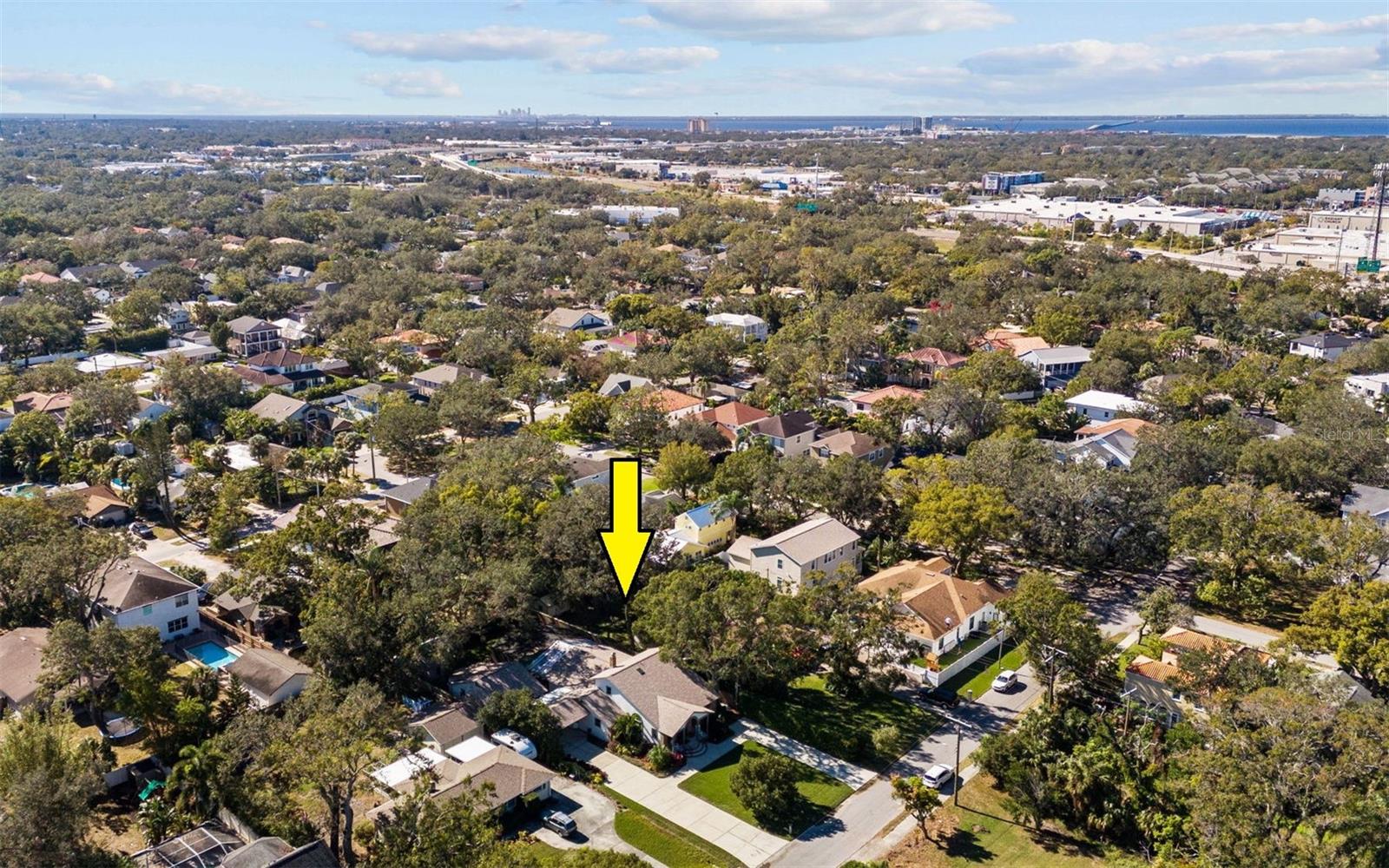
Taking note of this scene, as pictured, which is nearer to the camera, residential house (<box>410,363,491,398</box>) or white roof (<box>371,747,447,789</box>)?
white roof (<box>371,747,447,789</box>)

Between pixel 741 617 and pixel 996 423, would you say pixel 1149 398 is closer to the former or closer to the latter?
pixel 996 423

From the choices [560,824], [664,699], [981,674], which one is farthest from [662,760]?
[981,674]

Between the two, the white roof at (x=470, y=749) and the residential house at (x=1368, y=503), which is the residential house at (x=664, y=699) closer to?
the white roof at (x=470, y=749)

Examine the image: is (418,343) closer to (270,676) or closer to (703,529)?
(703,529)

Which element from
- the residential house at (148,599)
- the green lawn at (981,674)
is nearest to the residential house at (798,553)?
the green lawn at (981,674)

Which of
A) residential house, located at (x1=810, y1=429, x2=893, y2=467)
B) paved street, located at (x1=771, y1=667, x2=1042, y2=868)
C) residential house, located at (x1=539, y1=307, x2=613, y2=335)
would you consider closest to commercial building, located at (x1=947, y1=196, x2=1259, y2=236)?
residential house, located at (x1=539, y1=307, x2=613, y2=335)

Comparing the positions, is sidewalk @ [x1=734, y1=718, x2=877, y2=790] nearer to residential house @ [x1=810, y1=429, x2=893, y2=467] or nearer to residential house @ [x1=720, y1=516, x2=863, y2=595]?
residential house @ [x1=720, y1=516, x2=863, y2=595]
